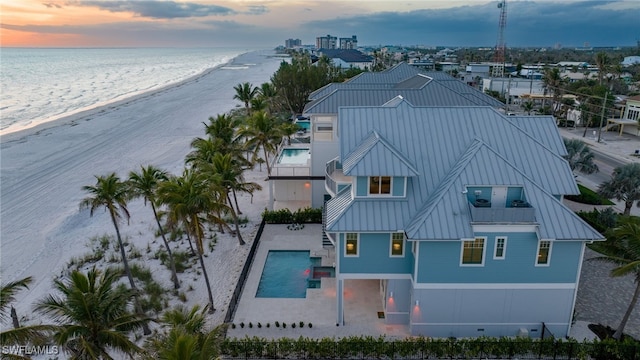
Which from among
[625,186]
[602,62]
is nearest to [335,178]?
[625,186]


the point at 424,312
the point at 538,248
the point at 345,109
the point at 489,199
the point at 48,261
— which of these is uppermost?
the point at 345,109

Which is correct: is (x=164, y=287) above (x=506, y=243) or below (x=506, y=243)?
below

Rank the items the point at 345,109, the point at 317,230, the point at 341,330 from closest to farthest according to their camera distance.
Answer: the point at 341,330, the point at 345,109, the point at 317,230

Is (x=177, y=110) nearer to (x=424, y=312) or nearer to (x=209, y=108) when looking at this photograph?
(x=209, y=108)

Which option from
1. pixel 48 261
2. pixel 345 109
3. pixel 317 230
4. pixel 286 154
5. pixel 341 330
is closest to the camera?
pixel 341 330

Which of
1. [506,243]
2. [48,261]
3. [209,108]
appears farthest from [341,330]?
[209,108]

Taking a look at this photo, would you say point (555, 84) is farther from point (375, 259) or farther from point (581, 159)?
point (375, 259)
